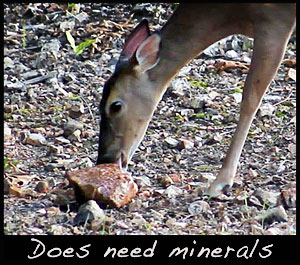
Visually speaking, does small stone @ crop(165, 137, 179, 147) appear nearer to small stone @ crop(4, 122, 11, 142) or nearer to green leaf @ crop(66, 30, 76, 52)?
small stone @ crop(4, 122, 11, 142)

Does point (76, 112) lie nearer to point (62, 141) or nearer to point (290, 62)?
point (62, 141)

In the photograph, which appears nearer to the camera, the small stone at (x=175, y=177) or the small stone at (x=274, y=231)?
the small stone at (x=274, y=231)

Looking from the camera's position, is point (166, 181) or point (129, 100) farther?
point (129, 100)

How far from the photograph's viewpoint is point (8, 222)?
5.44m

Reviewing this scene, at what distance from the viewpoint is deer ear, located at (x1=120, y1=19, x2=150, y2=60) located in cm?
674

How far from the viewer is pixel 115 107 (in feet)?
21.6

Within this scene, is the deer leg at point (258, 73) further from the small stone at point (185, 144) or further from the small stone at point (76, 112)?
the small stone at point (76, 112)

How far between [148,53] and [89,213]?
5.29 ft

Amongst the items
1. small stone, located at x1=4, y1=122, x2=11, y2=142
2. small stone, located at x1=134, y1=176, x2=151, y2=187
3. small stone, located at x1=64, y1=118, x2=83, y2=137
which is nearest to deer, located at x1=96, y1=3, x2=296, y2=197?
small stone, located at x1=134, y1=176, x2=151, y2=187

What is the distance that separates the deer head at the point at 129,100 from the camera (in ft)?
21.5

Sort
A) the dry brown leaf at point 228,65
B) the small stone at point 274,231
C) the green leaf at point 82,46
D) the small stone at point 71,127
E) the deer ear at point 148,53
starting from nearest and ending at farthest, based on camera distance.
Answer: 1. the small stone at point 274,231
2. the deer ear at point 148,53
3. the small stone at point 71,127
4. the dry brown leaf at point 228,65
5. the green leaf at point 82,46

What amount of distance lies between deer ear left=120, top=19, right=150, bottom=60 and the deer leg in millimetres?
822

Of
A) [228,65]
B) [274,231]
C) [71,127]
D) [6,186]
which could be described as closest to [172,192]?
[274,231]

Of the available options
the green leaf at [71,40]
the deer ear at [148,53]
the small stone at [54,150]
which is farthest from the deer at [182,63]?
the green leaf at [71,40]
